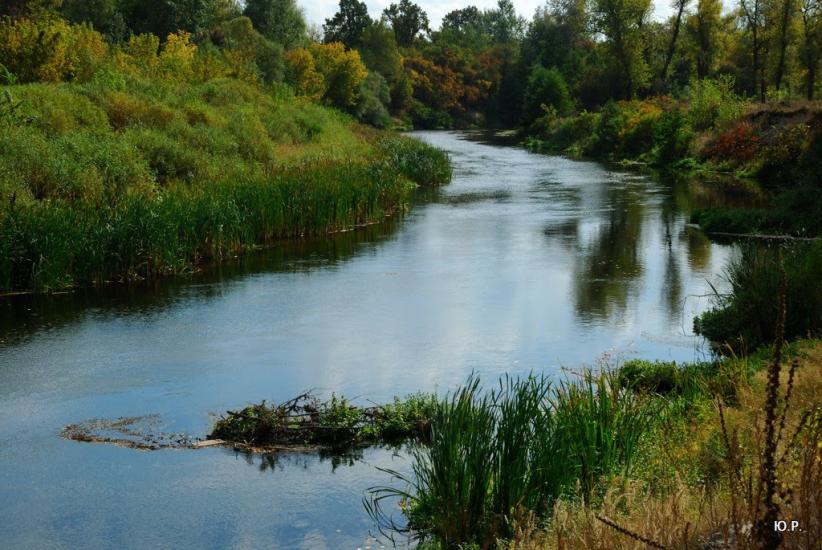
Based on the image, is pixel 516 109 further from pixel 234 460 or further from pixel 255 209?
pixel 234 460

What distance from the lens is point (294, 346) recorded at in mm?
13242

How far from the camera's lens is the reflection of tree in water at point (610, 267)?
15438mm

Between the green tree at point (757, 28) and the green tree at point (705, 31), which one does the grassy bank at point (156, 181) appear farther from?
the green tree at point (705, 31)

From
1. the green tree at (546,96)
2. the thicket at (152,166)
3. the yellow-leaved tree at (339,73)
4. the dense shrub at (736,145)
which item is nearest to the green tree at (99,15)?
the thicket at (152,166)

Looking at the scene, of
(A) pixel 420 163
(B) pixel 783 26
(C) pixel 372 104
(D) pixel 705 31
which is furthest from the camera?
(C) pixel 372 104

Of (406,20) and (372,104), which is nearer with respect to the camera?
(372,104)

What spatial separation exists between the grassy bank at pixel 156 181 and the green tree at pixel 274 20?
31.8m

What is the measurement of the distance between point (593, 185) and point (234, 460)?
26.6 meters

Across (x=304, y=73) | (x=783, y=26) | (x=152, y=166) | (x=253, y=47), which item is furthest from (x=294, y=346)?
(x=783, y=26)

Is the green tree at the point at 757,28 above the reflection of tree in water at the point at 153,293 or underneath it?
above

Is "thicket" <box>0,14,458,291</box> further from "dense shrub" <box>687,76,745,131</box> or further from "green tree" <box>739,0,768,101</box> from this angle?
"green tree" <box>739,0,768,101</box>

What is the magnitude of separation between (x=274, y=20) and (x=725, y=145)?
36208mm

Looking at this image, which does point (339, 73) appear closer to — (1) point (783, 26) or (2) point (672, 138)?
(2) point (672, 138)

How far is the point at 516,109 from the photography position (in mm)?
81562
